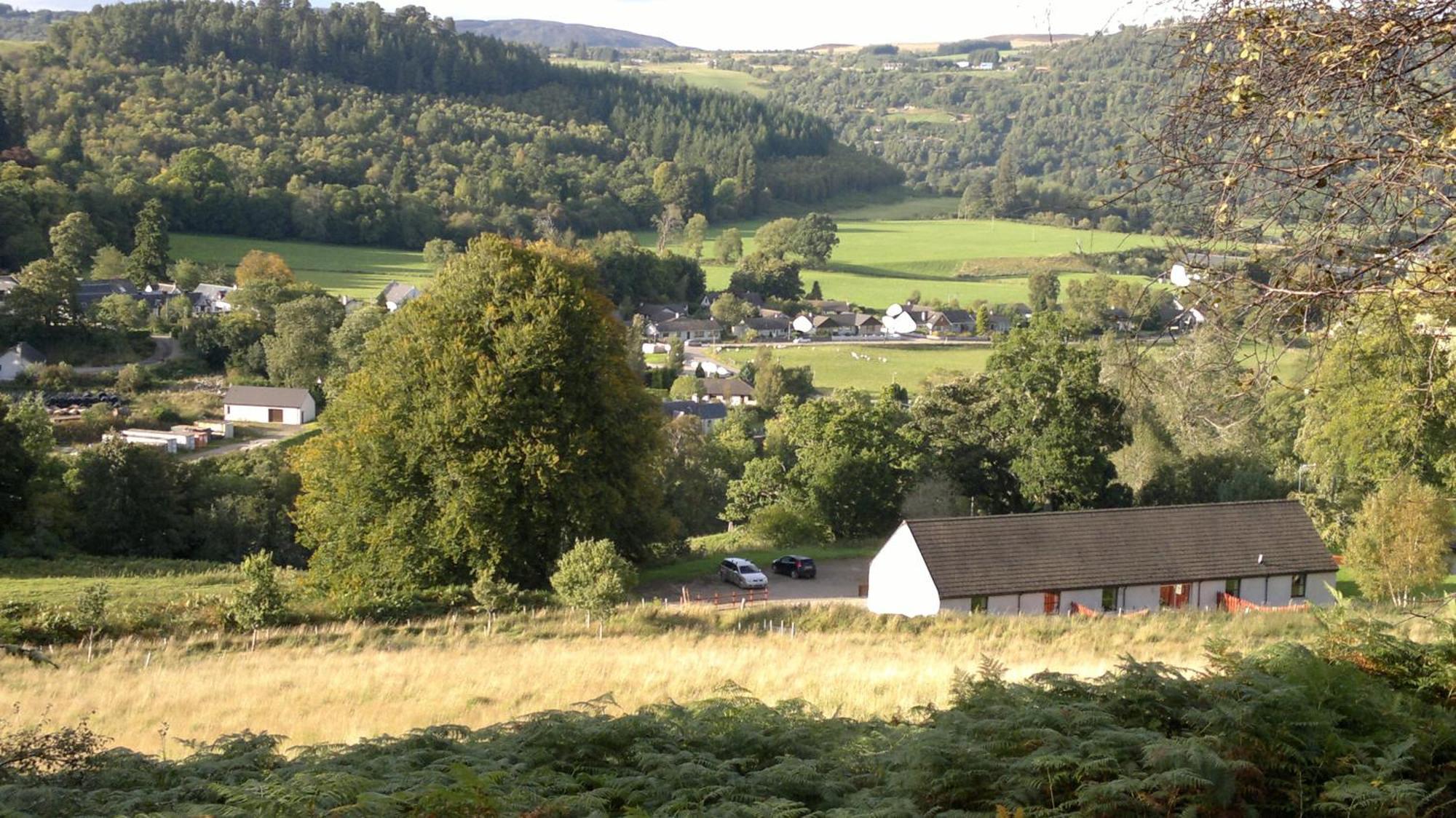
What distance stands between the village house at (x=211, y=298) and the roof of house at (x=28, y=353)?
10.5m

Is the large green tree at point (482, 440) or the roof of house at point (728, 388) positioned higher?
the large green tree at point (482, 440)

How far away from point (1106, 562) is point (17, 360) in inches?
2146

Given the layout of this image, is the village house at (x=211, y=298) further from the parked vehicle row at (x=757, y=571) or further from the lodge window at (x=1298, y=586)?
the lodge window at (x=1298, y=586)

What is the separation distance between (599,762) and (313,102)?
14538cm

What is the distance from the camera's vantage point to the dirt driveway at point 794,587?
83.8 ft

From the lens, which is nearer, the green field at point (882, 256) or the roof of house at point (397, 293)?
the roof of house at point (397, 293)

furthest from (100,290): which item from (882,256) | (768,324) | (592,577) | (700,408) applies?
(882,256)

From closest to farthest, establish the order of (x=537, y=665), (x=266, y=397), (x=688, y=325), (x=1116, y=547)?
(x=537, y=665) → (x=1116, y=547) → (x=266, y=397) → (x=688, y=325)

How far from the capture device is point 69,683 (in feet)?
49.4

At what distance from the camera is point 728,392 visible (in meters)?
67.4

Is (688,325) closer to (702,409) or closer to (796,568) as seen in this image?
(702,409)

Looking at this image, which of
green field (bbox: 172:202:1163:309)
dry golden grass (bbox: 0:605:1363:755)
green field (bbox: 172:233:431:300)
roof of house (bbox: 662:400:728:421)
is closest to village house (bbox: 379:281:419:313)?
green field (bbox: 172:233:431:300)

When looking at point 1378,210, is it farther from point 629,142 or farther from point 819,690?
point 629,142

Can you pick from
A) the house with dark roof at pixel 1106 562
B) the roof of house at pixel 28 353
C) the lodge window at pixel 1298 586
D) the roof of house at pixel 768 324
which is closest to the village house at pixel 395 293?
the roof of house at pixel 28 353
